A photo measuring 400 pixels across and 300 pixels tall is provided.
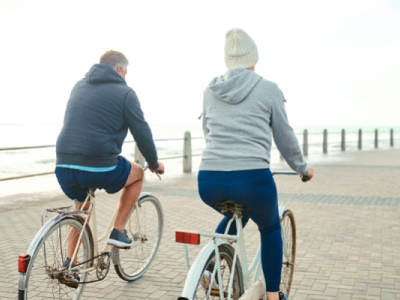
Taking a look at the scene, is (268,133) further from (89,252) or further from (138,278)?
(138,278)

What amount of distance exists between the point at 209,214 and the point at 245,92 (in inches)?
227

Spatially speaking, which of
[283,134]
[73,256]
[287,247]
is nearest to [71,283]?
[73,256]

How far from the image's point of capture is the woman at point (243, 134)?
2773 millimetres

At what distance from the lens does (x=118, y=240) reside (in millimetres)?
4023

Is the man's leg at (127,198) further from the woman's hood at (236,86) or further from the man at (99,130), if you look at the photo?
the woman's hood at (236,86)

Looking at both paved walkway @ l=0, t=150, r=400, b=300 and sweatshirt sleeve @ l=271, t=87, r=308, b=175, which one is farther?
paved walkway @ l=0, t=150, r=400, b=300

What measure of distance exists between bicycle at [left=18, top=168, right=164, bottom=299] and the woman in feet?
3.69

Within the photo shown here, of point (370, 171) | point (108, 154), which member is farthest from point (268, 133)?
point (370, 171)

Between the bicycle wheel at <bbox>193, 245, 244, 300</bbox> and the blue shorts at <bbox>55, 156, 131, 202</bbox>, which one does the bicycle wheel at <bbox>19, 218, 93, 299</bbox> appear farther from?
the bicycle wheel at <bbox>193, 245, 244, 300</bbox>

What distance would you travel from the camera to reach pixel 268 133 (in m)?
2.91

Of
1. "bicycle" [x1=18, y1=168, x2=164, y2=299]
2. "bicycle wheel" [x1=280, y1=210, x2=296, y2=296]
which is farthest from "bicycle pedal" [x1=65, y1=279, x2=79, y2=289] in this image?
"bicycle wheel" [x1=280, y1=210, x2=296, y2=296]

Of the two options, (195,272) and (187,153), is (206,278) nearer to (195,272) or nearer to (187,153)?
(195,272)

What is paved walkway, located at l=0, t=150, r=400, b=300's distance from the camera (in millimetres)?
4496

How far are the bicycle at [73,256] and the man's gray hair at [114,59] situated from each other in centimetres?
93
